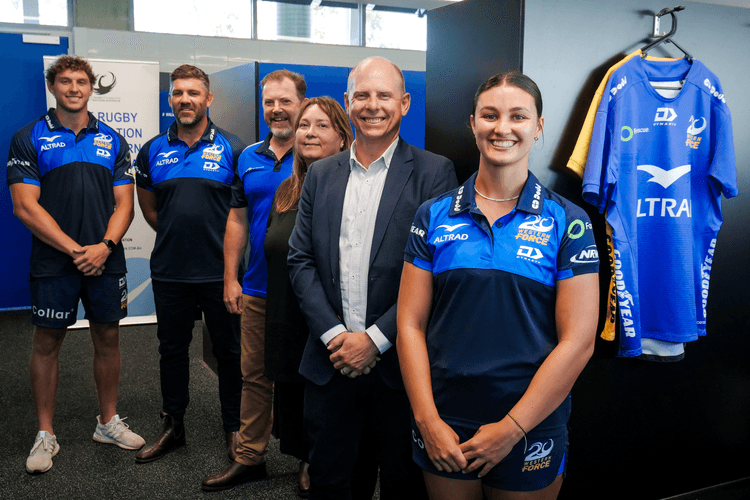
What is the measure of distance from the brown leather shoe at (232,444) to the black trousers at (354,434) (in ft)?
3.37

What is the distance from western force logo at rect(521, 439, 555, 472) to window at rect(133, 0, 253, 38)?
672cm

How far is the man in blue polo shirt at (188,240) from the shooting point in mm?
2730

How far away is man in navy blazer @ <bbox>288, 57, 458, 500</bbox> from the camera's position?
1655 mm

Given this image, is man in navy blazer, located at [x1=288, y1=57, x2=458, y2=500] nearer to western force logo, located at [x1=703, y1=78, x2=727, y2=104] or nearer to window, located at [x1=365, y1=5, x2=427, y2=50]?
western force logo, located at [x1=703, y1=78, x2=727, y2=104]

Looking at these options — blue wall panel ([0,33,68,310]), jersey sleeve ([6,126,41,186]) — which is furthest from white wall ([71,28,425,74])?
jersey sleeve ([6,126,41,186])

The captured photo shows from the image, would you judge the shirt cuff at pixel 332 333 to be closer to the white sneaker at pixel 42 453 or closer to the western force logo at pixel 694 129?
the western force logo at pixel 694 129

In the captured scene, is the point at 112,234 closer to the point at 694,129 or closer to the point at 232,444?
the point at 232,444

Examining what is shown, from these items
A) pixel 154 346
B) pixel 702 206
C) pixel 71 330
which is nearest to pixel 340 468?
pixel 702 206

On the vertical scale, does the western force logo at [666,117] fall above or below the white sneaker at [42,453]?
above

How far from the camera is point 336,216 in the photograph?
5.67 ft

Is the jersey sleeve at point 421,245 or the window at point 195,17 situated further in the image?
the window at point 195,17

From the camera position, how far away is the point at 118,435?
290cm

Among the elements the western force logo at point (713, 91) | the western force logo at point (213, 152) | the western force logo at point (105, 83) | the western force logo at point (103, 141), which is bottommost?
the western force logo at point (213, 152)

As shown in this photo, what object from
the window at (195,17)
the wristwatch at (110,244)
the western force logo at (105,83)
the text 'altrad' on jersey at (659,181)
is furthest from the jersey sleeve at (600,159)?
the window at (195,17)
